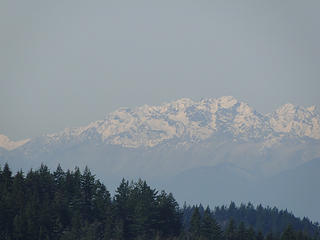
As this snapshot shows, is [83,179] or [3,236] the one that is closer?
[3,236]

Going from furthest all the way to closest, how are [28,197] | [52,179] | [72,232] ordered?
[52,179], [28,197], [72,232]

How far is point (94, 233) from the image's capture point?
11756 cm

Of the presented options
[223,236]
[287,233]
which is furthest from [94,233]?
[287,233]

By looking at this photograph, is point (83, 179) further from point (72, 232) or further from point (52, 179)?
point (72, 232)

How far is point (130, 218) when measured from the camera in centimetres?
13038

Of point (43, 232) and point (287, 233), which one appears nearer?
point (43, 232)

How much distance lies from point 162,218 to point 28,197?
809 inches

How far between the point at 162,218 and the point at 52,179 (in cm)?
1768

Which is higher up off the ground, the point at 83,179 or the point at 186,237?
the point at 83,179

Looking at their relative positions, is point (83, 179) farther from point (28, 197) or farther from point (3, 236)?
point (3, 236)

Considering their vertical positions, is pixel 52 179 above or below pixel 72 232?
above

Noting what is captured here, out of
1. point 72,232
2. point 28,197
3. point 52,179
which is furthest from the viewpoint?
point 52,179

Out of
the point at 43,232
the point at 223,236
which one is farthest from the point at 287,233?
the point at 43,232

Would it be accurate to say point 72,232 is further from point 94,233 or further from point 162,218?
point 162,218
